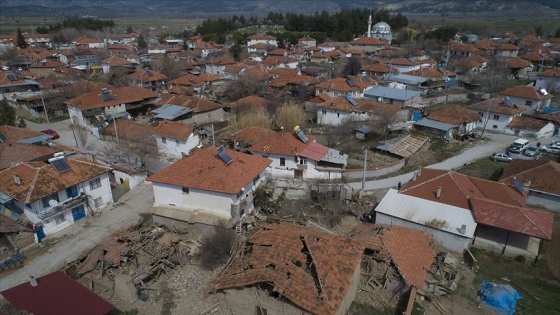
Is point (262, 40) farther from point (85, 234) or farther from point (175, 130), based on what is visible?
point (85, 234)

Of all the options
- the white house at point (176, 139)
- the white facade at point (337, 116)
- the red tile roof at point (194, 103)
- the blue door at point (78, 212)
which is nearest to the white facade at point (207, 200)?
the blue door at point (78, 212)

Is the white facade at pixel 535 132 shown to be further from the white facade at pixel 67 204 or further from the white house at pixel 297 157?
the white facade at pixel 67 204

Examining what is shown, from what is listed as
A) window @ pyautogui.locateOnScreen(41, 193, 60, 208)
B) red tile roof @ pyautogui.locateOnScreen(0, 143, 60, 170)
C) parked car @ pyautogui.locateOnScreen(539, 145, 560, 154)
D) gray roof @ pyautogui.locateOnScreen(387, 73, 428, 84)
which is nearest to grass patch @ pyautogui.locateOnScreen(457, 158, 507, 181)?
parked car @ pyautogui.locateOnScreen(539, 145, 560, 154)

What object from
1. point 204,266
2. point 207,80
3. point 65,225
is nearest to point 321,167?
point 204,266

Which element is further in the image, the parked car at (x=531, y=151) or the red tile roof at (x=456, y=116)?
the red tile roof at (x=456, y=116)

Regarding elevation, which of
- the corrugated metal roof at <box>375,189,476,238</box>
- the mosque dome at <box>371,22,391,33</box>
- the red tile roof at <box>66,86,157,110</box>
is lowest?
the corrugated metal roof at <box>375,189,476,238</box>

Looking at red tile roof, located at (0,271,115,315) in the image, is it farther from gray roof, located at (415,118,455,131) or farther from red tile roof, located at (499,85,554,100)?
red tile roof, located at (499,85,554,100)
